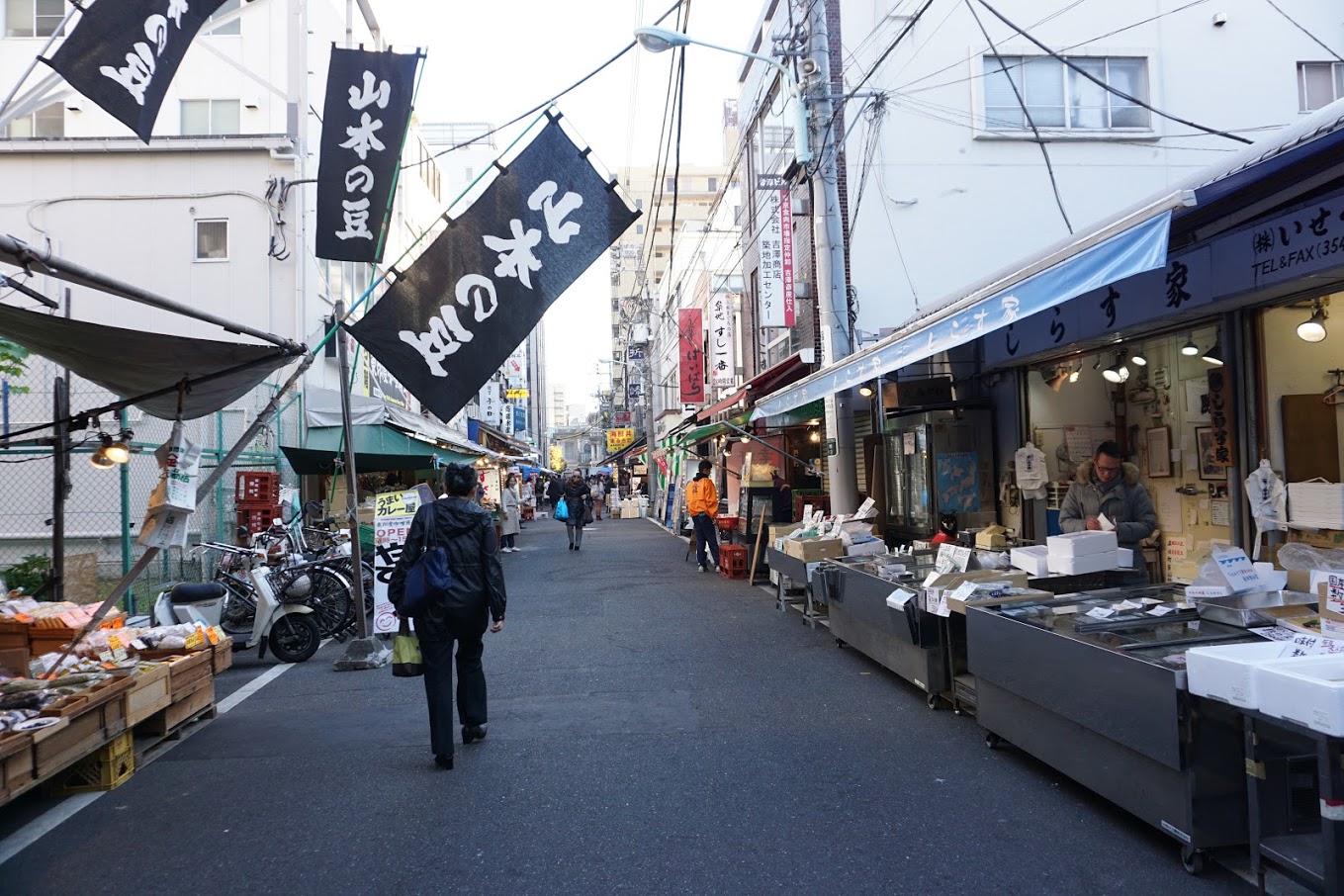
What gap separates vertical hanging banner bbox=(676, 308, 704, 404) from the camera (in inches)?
1187

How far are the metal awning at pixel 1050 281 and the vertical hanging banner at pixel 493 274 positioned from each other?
7.94 feet

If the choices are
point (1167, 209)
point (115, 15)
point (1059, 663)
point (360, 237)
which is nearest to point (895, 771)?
point (1059, 663)

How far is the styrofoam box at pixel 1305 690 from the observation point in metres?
2.92

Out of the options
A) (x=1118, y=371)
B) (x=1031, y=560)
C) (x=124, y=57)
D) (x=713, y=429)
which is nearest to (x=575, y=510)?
(x=713, y=429)

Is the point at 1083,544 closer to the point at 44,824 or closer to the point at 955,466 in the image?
the point at 955,466

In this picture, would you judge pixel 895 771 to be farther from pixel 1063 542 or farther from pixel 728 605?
pixel 728 605

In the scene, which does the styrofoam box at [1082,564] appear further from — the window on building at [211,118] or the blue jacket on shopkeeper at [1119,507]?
the window on building at [211,118]

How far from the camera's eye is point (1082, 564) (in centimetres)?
626

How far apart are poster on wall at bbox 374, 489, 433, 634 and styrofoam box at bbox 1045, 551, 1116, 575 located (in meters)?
5.96

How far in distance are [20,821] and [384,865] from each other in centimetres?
227

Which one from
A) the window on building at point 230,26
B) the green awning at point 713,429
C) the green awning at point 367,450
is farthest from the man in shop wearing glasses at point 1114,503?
the window on building at point 230,26

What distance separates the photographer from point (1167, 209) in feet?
14.1

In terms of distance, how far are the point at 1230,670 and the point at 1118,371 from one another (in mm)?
6583

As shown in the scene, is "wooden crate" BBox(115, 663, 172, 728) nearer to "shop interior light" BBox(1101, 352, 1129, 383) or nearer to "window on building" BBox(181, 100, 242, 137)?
"shop interior light" BBox(1101, 352, 1129, 383)
